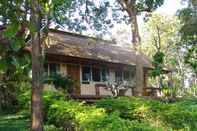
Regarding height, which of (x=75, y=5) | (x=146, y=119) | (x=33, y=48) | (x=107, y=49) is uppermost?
(x=75, y=5)

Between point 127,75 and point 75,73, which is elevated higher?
point 75,73

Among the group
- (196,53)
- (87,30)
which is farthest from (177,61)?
(87,30)

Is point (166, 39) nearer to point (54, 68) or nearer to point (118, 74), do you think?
point (118, 74)

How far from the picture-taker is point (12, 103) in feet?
67.2

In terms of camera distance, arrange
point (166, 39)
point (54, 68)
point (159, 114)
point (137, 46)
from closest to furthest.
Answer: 1. point (159, 114)
2. point (137, 46)
3. point (54, 68)
4. point (166, 39)

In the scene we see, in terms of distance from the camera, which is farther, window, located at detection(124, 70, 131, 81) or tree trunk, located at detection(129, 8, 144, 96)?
window, located at detection(124, 70, 131, 81)

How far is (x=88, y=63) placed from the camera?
29.7m

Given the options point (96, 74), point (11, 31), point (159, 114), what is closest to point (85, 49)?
A: point (96, 74)

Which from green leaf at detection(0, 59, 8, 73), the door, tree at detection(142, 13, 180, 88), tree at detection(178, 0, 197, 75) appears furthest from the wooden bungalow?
tree at detection(142, 13, 180, 88)

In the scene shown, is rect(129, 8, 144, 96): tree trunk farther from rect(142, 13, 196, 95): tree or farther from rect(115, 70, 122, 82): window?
rect(142, 13, 196, 95): tree

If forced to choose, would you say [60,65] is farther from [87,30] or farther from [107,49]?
[107,49]

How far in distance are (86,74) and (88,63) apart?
88 cm

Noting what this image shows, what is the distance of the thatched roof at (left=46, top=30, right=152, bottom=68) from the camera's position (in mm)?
26688

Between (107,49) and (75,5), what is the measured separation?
24.7 ft
